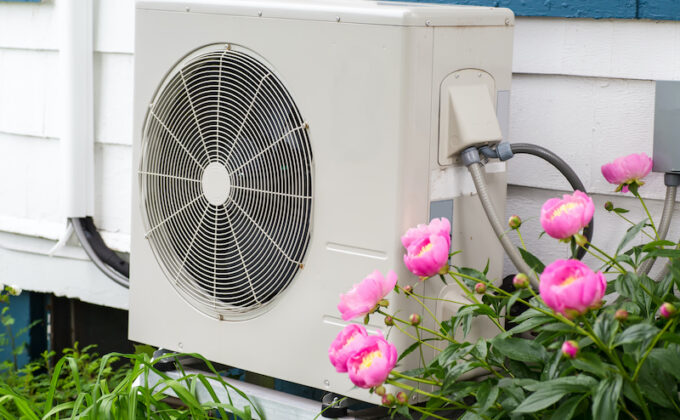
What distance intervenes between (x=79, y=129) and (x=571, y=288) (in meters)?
1.92

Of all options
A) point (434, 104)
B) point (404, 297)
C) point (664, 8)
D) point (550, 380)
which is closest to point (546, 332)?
point (550, 380)

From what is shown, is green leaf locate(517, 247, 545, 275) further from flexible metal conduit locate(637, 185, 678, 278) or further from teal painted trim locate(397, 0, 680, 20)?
teal painted trim locate(397, 0, 680, 20)

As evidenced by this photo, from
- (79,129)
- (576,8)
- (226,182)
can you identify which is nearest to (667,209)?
(576,8)

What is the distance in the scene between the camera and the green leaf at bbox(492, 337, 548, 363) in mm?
1365

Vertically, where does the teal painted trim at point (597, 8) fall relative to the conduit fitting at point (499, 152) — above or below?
above

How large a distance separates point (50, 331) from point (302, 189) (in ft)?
5.54

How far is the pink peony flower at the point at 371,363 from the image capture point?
134cm

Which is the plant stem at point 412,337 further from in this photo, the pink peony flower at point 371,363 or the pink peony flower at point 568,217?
the pink peony flower at point 568,217

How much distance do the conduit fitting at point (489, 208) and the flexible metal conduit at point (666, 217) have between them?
23cm

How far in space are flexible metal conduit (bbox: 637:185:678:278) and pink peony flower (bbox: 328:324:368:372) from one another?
59cm

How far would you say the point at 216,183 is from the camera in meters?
1.77

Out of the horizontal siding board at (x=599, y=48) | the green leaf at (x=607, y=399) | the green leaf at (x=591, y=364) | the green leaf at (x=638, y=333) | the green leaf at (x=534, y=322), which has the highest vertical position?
the horizontal siding board at (x=599, y=48)

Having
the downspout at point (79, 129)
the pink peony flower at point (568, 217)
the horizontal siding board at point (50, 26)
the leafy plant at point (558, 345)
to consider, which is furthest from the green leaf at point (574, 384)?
the horizontal siding board at point (50, 26)

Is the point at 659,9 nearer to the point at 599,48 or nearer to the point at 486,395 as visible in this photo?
the point at 599,48
